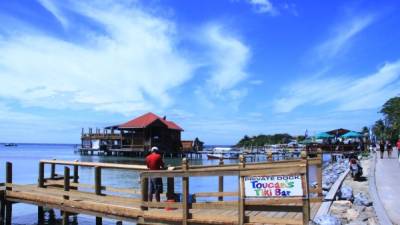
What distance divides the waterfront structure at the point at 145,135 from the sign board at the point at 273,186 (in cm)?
6123

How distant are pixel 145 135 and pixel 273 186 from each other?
64088 mm

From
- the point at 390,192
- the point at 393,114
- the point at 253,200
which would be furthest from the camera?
the point at 393,114

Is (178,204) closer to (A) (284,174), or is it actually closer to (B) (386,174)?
(A) (284,174)

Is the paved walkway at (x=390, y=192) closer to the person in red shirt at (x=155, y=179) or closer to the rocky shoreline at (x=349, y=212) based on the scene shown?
Result: the rocky shoreline at (x=349, y=212)

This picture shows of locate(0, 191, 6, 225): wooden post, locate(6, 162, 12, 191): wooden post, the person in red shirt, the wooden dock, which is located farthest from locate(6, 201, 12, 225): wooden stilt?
the person in red shirt

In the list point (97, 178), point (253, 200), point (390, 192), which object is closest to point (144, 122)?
point (390, 192)

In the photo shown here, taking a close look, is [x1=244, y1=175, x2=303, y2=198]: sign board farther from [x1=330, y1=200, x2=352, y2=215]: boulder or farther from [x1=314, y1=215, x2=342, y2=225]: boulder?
[x1=330, y1=200, x2=352, y2=215]: boulder

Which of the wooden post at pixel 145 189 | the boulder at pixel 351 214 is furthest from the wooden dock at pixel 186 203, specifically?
the boulder at pixel 351 214

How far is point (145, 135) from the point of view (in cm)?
7212

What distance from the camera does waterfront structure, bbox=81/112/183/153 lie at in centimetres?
7150

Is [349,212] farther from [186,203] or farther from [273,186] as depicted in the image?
[186,203]

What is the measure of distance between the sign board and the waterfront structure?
61235 millimetres

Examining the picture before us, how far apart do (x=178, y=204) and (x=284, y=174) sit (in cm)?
274

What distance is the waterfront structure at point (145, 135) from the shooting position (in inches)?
2815
